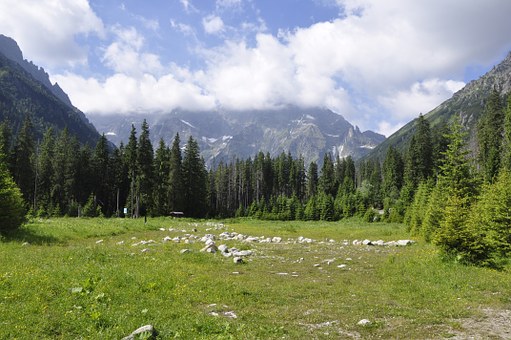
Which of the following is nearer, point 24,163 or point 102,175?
point 24,163

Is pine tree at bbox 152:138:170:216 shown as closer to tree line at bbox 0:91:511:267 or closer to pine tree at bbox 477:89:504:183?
tree line at bbox 0:91:511:267

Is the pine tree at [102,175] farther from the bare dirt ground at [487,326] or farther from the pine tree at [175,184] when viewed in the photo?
the bare dirt ground at [487,326]

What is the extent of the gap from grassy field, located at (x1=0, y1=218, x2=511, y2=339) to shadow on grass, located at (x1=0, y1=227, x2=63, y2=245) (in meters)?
3.88

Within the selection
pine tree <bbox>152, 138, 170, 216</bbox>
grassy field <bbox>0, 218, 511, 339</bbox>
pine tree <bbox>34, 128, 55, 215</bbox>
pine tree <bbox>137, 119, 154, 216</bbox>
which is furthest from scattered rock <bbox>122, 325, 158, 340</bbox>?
pine tree <bbox>34, 128, 55, 215</bbox>

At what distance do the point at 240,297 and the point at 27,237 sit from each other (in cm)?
2038

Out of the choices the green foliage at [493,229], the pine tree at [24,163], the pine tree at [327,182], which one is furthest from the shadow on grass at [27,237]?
the pine tree at [327,182]

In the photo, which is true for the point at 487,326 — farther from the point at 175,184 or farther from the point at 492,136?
the point at 175,184

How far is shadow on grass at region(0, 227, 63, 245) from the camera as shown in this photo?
79.1 ft

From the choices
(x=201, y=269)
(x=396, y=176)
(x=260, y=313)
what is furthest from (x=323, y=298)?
(x=396, y=176)

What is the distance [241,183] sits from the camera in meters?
131

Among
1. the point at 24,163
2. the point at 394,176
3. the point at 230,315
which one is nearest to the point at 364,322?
the point at 230,315

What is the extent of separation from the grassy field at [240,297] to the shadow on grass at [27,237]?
388 centimetres

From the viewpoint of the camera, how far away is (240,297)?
12914 millimetres

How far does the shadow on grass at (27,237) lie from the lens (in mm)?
24109
